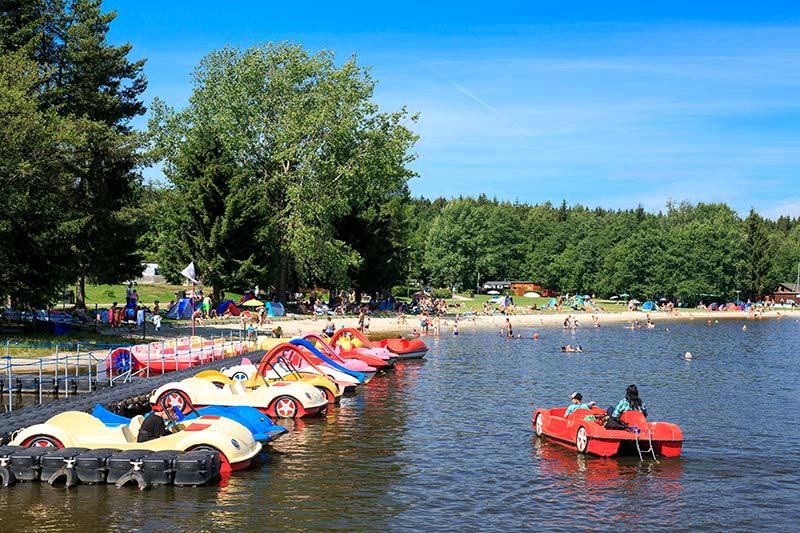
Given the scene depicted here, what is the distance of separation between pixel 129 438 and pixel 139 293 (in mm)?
69400

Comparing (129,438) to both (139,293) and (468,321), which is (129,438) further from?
(468,321)

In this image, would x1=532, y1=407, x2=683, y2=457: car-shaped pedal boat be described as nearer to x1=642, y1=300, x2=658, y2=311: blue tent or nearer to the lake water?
the lake water

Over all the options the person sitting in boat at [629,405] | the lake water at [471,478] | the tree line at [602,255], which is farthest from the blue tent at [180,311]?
the tree line at [602,255]

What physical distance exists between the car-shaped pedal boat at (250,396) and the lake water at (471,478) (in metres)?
1.00

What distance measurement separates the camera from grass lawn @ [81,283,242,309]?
82156mm

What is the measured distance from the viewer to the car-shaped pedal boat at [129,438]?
67.6 feet

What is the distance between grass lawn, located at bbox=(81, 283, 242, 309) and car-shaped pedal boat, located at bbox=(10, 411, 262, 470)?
55796mm

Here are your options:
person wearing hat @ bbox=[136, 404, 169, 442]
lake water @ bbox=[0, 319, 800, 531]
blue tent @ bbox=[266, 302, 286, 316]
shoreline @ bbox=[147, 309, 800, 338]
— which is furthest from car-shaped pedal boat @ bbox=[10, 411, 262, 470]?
blue tent @ bbox=[266, 302, 286, 316]

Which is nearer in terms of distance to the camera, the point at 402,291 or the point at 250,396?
the point at 250,396

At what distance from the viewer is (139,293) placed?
8744 centimetres

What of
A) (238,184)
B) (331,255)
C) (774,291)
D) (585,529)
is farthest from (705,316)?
(585,529)

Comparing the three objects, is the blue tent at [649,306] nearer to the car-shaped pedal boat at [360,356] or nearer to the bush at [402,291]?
the bush at [402,291]

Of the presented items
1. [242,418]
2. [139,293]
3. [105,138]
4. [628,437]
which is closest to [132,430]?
[242,418]

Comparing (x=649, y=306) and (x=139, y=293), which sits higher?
(x=139, y=293)
